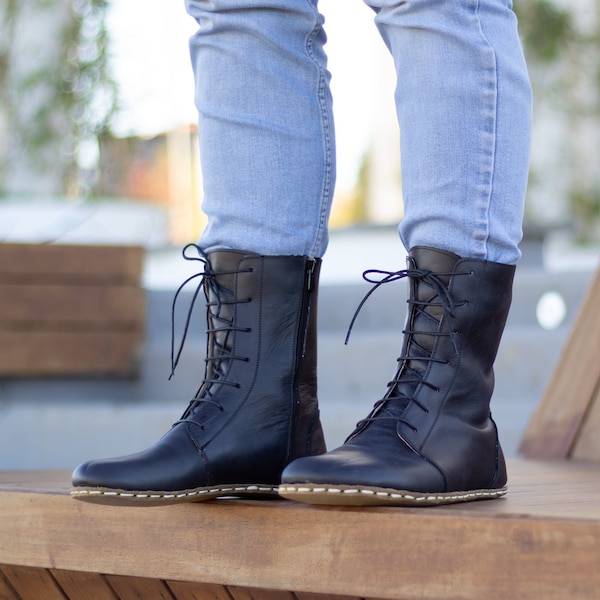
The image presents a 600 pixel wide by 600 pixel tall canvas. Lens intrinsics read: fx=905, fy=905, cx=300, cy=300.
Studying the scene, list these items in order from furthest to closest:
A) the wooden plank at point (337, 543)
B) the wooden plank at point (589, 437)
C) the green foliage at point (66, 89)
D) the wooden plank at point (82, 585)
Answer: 1. the green foliage at point (66, 89)
2. the wooden plank at point (589, 437)
3. the wooden plank at point (82, 585)
4. the wooden plank at point (337, 543)

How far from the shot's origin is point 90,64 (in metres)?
4.00

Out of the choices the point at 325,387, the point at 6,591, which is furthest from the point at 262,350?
the point at 325,387

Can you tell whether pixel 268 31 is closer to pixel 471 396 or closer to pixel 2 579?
pixel 471 396

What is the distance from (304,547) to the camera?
846 mm

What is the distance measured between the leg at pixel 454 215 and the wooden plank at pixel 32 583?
1.55ft

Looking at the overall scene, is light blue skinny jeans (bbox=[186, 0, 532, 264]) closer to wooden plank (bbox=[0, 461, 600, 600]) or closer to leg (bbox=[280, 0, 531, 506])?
leg (bbox=[280, 0, 531, 506])

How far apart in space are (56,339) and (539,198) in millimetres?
3424

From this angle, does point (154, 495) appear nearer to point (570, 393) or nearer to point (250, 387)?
point (250, 387)

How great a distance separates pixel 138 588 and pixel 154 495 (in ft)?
0.85

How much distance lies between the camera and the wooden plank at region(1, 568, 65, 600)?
112 centimetres

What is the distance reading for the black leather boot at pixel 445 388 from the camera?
861mm

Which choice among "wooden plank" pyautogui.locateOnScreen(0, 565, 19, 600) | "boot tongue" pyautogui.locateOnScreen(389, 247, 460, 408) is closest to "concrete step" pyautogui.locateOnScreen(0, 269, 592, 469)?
"wooden plank" pyautogui.locateOnScreen(0, 565, 19, 600)

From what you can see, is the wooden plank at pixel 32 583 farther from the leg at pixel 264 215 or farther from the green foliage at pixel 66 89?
the green foliage at pixel 66 89

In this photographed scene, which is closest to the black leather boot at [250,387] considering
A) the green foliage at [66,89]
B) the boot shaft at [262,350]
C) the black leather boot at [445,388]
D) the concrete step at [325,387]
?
the boot shaft at [262,350]
